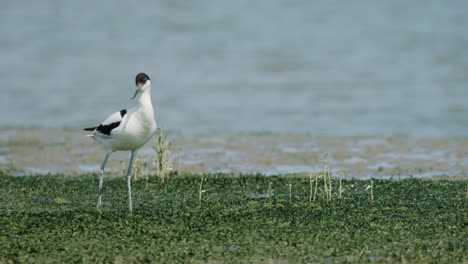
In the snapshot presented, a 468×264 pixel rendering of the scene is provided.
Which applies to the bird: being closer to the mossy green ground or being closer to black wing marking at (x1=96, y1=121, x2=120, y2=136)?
black wing marking at (x1=96, y1=121, x2=120, y2=136)

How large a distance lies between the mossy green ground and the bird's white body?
0.70m

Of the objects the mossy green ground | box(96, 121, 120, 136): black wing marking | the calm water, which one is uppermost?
the calm water

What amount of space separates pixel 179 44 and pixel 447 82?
8659mm

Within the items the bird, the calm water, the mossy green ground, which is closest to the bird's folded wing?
the bird

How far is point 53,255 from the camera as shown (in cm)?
703

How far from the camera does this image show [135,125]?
8.77 metres

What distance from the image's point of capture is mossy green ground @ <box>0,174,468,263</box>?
703 cm

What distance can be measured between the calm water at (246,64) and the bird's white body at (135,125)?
653 centimetres

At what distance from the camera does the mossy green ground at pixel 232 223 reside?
703 cm

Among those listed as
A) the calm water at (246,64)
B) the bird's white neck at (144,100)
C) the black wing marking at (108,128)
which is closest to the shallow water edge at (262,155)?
the calm water at (246,64)

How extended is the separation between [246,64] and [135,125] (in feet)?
45.7

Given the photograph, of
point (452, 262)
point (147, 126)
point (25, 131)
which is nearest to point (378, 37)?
point (25, 131)

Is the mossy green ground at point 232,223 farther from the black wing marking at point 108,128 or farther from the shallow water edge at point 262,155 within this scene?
the shallow water edge at point 262,155

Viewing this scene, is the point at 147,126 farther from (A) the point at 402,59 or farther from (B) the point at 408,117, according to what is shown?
(A) the point at 402,59
